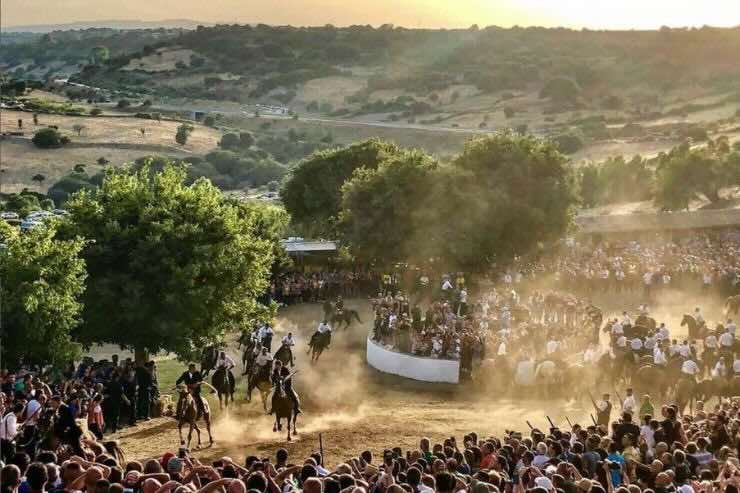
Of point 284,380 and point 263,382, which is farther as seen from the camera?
point 263,382

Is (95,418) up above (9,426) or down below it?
below

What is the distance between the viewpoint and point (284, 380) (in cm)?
2192

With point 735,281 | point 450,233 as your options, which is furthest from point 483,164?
point 735,281

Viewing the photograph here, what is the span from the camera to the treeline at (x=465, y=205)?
41375mm

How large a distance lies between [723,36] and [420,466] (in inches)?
7219

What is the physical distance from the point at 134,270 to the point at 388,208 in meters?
19.2

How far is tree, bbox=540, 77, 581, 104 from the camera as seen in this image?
149m

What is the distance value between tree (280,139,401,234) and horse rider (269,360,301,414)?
32.4m

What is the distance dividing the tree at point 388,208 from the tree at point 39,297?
20645mm

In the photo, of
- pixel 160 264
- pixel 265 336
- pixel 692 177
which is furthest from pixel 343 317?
pixel 692 177

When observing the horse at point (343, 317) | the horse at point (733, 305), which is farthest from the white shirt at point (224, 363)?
the horse at point (733, 305)

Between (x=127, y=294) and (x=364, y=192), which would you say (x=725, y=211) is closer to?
(x=364, y=192)

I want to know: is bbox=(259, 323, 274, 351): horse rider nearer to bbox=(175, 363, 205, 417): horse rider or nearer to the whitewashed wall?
the whitewashed wall

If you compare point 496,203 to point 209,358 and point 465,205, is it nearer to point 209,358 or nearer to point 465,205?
point 465,205
